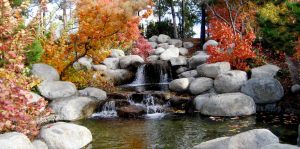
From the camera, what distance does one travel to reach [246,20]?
26234 millimetres

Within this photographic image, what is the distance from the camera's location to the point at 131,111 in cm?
1638

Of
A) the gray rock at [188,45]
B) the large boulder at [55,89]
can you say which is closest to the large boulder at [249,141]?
the large boulder at [55,89]

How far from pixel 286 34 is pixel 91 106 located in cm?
895

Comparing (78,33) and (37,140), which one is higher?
(78,33)

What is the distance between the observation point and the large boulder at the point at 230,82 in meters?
17.1

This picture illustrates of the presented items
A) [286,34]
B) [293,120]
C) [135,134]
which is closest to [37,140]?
[135,134]

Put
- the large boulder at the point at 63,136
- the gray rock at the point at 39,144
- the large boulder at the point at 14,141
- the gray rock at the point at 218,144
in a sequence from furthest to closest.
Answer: the large boulder at the point at 63,136 → the gray rock at the point at 39,144 → the large boulder at the point at 14,141 → the gray rock at the point at 218,144

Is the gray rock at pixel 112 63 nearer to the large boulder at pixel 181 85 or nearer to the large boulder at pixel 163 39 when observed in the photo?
the large boulder at pixel 181 85

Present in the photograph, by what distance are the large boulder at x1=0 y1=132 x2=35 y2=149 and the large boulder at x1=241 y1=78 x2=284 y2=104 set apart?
1002 cm

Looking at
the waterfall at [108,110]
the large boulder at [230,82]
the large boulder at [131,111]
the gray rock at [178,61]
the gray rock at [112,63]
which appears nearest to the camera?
the large boulder at [131,111]

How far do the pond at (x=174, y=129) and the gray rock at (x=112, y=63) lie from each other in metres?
10.0

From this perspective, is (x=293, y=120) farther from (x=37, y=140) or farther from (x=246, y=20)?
(x=246, y=20)

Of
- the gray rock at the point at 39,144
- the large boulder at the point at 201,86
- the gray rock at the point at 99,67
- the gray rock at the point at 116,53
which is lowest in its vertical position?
the gray rock at the point at 39,144

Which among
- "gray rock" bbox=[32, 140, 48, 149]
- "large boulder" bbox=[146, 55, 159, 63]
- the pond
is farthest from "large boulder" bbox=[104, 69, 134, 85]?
"gray rock" bbox=[32, 140, 48, 149]
